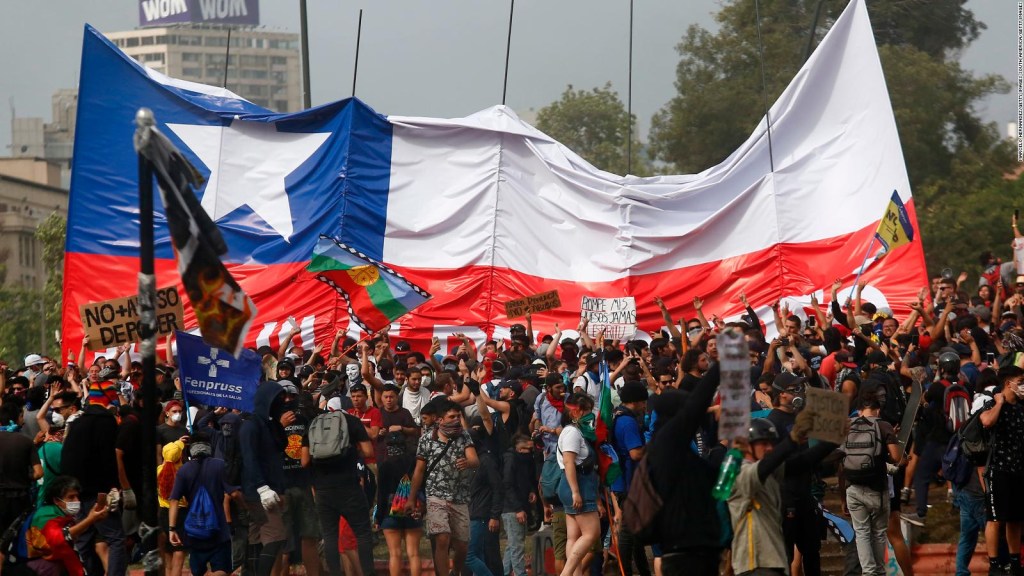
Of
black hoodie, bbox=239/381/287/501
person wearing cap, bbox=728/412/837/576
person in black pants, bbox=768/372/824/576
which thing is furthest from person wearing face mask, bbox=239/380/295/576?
person wearing cap, bbox=728/412/837/576

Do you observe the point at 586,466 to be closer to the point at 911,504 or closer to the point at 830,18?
the point at 911,504

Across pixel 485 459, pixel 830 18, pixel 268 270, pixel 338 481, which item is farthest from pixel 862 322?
pixel 830 18

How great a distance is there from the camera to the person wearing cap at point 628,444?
1290 cm

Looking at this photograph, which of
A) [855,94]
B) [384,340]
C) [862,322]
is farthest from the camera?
[855,94]

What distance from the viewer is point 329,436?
13.4 meters

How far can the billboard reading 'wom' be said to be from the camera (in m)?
99.9

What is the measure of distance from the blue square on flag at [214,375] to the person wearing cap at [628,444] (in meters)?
3.47

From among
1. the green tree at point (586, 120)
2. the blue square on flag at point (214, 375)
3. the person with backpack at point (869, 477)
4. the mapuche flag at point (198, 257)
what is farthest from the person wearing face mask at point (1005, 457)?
the green tree at point (586, 120)

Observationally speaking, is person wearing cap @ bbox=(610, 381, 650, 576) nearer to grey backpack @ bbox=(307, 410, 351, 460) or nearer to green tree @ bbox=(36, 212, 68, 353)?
grey backpack @ bbox=(307, 410, 351, 460)

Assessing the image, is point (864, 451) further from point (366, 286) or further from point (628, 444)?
point (366, 286)

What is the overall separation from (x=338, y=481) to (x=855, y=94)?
12.4 metres

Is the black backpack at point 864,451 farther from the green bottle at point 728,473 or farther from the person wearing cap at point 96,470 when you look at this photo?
the person wearing cap at point 96,470

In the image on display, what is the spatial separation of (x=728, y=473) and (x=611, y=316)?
11.8m

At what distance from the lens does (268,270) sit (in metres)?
23.1
